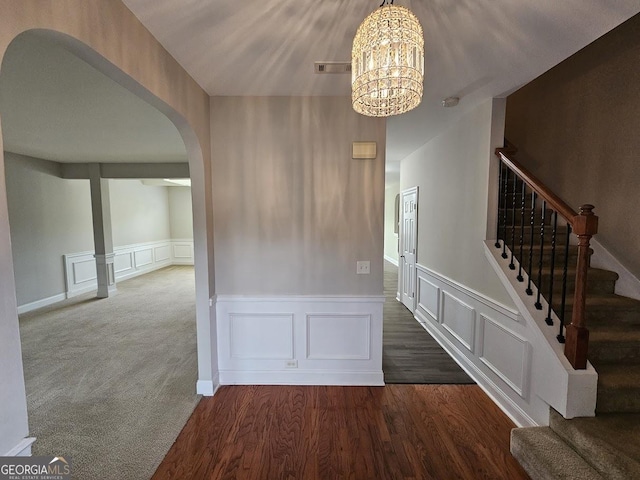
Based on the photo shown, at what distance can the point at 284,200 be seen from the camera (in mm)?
2420

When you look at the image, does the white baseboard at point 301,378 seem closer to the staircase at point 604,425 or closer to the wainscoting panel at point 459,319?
the wainscoting panel at point 459,319

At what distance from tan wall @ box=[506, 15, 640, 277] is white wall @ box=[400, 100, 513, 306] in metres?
0.95

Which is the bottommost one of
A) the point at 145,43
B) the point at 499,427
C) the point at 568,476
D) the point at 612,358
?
the point at 499,427

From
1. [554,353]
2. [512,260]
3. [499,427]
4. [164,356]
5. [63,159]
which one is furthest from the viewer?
[63,159]

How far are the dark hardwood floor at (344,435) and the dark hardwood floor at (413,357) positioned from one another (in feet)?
A: 0.46

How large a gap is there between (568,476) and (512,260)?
4.51ft

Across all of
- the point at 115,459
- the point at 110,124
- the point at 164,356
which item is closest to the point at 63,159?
the point at 110,124

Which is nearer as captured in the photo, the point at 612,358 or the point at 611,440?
the point at 611,440

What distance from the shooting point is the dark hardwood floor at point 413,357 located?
264 centimetres

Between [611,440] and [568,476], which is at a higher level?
[611,440]

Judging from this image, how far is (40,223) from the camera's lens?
477 centimetres

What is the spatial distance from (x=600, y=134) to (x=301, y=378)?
348 cm

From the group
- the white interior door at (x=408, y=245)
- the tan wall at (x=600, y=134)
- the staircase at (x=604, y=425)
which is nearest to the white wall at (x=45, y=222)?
the white interior door at (x=408, y=245)

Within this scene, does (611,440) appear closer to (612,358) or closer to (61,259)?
(612,358)
